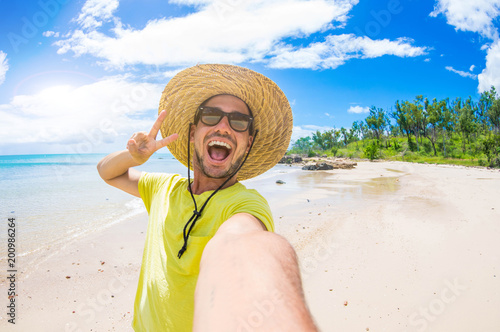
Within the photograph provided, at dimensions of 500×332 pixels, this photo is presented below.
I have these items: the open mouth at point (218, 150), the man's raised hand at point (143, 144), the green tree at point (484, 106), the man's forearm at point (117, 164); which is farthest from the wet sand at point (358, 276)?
the green tree at point (484, 106)

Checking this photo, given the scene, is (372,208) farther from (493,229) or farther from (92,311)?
(92,311)

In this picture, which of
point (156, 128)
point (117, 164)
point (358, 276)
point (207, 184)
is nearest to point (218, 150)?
point (207, 184)

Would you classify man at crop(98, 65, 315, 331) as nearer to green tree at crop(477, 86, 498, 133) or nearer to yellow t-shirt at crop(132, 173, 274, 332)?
yellow t-shirt at crop(132, 173, 274, 332)

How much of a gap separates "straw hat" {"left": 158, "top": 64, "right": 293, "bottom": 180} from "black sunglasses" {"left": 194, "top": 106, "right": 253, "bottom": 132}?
29 centimetres

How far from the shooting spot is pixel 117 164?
219 cm

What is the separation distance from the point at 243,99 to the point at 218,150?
1.97 feet

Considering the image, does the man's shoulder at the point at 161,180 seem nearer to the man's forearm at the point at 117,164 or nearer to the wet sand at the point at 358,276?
the man's forearm at the point at 117,164

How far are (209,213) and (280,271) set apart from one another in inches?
31.4

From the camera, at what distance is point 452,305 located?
341cm

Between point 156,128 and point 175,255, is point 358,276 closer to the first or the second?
point 175,255

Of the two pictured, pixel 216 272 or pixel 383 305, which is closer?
pixel 216 272

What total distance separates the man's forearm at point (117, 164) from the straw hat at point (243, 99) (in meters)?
0.54

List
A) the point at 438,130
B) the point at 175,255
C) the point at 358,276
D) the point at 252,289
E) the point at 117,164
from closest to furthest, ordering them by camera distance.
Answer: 1. the point at 252,289
2. the point at 175,255
3. the point at 117,164
4. the point at 358,276
5. the point at 438,130

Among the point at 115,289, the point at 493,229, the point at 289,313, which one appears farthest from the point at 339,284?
the point at 493,229
